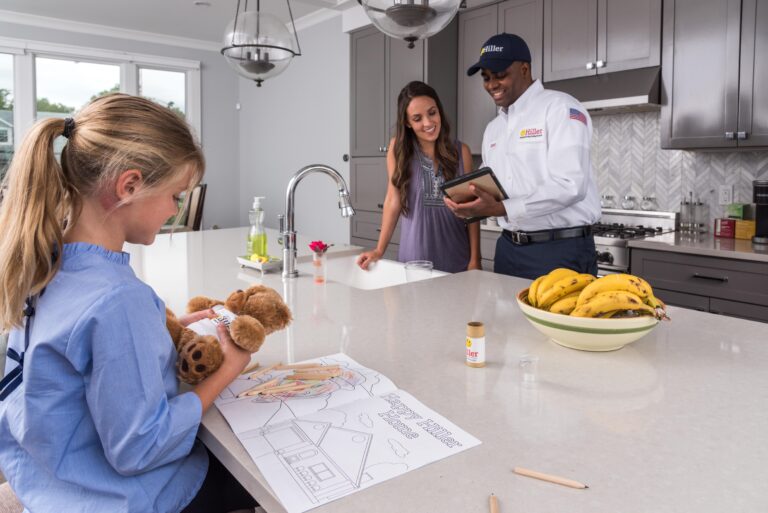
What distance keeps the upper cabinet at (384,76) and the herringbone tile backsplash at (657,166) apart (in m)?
1.10

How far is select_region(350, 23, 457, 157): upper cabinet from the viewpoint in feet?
13.1

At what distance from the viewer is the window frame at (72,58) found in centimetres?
586

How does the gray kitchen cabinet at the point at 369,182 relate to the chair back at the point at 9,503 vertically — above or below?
above

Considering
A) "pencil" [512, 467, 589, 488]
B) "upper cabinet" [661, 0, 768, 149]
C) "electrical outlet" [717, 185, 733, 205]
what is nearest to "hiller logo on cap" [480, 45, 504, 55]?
"upper cabinet" [661, 0, 768, 149]

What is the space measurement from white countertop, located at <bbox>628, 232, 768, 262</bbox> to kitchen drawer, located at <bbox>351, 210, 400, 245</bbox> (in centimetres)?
199

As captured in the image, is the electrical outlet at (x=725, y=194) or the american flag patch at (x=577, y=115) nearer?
the american flag patch at (x=577, y=115)

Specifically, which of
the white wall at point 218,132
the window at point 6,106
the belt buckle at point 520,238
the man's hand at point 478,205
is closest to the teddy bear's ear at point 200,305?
the man's hand at point 478,205

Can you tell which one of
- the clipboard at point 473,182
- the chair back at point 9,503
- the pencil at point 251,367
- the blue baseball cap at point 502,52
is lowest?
the chair back at point 9,503

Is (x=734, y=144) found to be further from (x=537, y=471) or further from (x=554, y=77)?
(x=537, y=471)

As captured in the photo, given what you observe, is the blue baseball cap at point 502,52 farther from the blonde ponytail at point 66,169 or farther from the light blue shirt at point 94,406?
the light blue shirt at point 94,406

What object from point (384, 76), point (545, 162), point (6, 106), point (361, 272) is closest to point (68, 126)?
point (361, 272)

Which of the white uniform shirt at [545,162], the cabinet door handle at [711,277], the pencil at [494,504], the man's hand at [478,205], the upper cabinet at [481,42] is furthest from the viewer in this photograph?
the upper cabinet at [481,42]

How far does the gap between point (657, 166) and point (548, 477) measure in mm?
3172

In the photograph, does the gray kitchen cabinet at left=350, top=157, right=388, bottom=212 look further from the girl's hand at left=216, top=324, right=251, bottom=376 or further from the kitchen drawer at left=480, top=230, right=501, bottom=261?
the girl's hand at left=216, top=324, right=251, bottom=376
